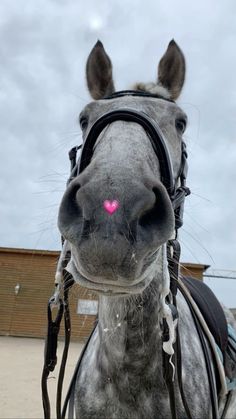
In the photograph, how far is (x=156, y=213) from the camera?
1578 millimetres

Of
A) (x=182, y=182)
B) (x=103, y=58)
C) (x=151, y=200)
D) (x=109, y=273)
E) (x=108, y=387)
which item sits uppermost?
(x=103, y=58)

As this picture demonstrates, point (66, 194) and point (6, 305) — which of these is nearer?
point (66, 194)

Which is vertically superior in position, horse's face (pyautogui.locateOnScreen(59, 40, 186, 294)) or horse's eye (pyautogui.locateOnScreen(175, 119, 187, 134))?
horse's eye (pyautogui.locateOnScreen(175, 119, 187, 134))

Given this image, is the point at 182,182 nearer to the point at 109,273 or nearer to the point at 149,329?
the point at 149,329

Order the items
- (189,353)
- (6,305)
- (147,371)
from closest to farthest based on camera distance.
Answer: (147,371), (189,353), (6,305)

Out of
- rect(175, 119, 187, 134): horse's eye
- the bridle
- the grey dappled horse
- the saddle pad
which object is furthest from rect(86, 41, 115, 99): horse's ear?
the saddle pad

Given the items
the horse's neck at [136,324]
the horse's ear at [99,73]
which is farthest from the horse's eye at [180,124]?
the horse's neck at [136,324]

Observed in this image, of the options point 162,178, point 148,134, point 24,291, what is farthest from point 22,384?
point 24,291

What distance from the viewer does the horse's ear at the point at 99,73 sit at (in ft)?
9.52

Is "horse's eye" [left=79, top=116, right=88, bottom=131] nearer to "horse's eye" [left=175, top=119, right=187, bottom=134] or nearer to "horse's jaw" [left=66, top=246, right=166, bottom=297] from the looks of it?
"horse's eye" [left=175, top=119, right=187, bottom=134]

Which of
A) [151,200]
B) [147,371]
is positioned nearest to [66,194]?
[151,200]

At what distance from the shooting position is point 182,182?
2.52 meters

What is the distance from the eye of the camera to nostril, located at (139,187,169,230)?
1.54 m

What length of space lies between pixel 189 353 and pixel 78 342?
18170 millimetres
